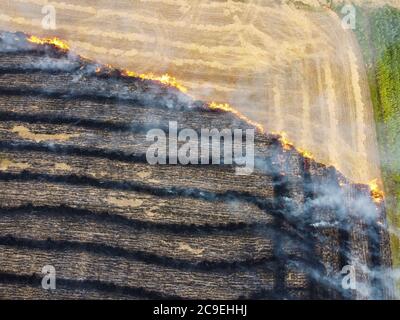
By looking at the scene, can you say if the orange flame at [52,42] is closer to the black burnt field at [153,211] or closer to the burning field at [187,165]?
the burning field at [187,165]

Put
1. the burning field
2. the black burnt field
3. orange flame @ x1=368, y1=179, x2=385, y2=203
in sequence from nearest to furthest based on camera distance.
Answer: the black burnt field → the burning field → orange flame @ x1=368, y1=179, x2=385, y2=203

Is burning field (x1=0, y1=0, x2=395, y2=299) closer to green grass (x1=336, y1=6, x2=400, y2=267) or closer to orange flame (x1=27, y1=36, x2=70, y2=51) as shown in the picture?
orange flame (x1=27, y1=36, x2=70, y2=51)

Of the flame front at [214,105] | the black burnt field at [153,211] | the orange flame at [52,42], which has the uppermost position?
the orange flame at [52,42]

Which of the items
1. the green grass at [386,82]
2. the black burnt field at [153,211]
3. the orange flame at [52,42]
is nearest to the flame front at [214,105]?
the orange flame at [52,42]

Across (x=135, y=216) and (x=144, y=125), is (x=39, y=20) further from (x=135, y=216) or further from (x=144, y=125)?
(x=135, y=216)

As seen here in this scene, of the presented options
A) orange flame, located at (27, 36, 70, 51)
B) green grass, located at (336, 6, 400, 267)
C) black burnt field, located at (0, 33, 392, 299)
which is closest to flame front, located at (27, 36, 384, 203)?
orange flame, located at (27, 36, 70, 51)
